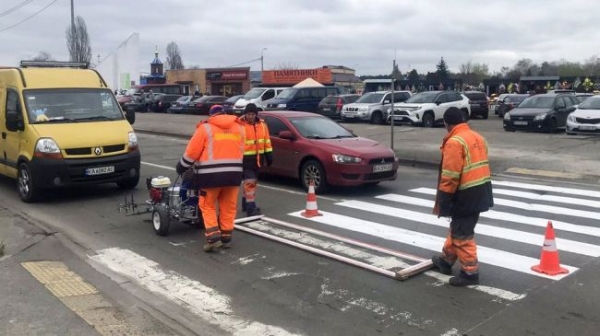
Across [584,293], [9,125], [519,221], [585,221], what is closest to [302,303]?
[584,293]

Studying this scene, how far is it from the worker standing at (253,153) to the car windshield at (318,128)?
2445 mm

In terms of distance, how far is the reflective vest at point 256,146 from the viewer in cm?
873

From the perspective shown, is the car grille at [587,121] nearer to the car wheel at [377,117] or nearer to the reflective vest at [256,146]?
the car wheel at [377,117]

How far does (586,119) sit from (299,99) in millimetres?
15637

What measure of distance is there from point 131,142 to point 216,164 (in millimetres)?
4072

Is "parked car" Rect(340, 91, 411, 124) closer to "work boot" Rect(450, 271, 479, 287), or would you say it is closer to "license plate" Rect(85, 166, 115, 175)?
"license plate" Rect(85, 166, 115, 175)

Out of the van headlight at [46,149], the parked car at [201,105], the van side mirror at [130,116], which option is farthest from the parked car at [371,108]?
the van headlight at [46,149]

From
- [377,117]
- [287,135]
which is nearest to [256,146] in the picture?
[287,135]

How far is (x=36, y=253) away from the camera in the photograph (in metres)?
6.96

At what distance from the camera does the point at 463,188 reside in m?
5.66

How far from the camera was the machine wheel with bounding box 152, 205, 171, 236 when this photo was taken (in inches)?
300

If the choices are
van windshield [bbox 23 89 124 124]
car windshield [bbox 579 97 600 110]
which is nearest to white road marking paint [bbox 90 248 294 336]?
van windshield [bbox 23 89 124 124]

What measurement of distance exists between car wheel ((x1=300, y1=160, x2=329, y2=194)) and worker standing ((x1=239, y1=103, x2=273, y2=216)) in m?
1.93

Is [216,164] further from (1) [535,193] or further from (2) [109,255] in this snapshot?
(1) [535,193]
